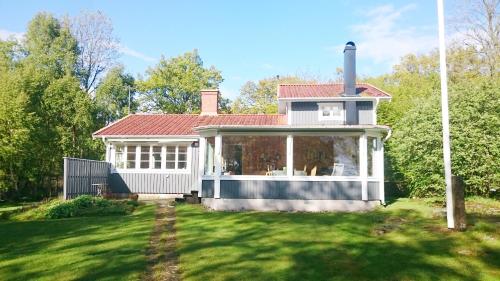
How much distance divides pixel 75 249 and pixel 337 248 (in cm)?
540

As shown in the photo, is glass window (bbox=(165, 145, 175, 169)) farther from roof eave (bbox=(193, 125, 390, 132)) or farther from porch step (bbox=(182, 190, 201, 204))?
roof eave (bbox=(193, 125, 390, 132))

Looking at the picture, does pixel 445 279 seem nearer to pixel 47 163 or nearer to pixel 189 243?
pixel 189 243

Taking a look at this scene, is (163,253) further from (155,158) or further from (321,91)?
(321,91)

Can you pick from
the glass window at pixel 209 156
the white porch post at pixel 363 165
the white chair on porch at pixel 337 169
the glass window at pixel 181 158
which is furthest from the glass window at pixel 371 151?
the glass window at pixel 181 158

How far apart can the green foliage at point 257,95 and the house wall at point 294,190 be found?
29.8 m

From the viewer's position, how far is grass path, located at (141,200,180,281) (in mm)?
7199

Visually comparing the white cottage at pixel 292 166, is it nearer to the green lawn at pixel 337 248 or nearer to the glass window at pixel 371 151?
the glass window at pixel 371 151

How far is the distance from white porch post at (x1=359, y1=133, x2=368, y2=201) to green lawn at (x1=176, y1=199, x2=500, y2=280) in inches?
71.9

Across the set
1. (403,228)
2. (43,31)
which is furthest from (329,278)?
(43,31)

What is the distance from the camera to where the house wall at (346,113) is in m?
19.5

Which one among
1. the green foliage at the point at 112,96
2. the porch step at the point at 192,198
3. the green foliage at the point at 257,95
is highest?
the green foliage at the point at 257,95

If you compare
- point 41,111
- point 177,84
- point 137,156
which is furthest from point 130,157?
point 177,84

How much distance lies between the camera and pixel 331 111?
19.7 meters

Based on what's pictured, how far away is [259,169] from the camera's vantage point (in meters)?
15.9
